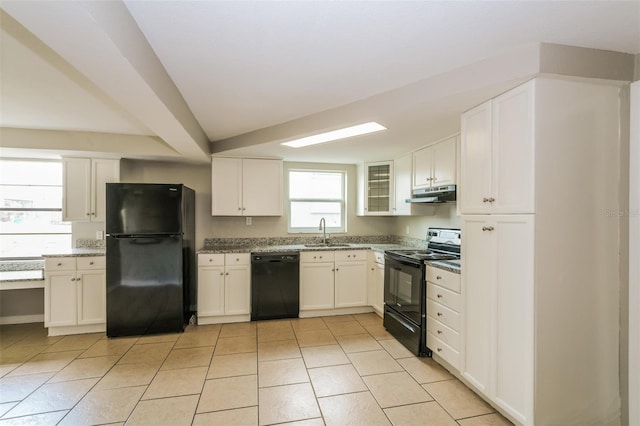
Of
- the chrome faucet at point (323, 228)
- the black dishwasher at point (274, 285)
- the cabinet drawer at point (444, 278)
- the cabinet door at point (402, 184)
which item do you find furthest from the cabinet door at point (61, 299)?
the cabinet door at point (402, 184)

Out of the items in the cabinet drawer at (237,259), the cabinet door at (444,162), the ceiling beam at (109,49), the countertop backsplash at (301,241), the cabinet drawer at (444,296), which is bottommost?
the cabinet drawer at (444,296)

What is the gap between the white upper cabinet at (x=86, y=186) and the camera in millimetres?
3436

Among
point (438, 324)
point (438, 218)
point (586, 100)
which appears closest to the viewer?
point (586, 100)

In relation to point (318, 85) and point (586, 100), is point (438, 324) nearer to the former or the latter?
point (586, 100)

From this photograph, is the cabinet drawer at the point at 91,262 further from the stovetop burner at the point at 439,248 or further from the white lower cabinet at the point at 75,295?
the stovetop burner at the point at 439,248

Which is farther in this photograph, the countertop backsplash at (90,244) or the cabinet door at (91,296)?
the countertop backsplash at (90,244)

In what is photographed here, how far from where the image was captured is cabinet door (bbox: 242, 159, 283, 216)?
12.8 feet

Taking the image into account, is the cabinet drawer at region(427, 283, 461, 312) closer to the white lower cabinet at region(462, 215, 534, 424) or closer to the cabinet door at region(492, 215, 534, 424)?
the white lower cabinet at region(462, 215, 534, 424)

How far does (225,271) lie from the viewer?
3.59m

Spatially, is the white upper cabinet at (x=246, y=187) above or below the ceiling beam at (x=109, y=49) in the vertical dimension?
below

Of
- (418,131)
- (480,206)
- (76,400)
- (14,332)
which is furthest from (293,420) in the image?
(14,332)

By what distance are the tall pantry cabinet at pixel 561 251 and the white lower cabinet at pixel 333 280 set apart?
2.19 m

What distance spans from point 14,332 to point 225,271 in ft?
8.04

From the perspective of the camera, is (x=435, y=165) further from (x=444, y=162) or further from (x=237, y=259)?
(x=237, y=259)
